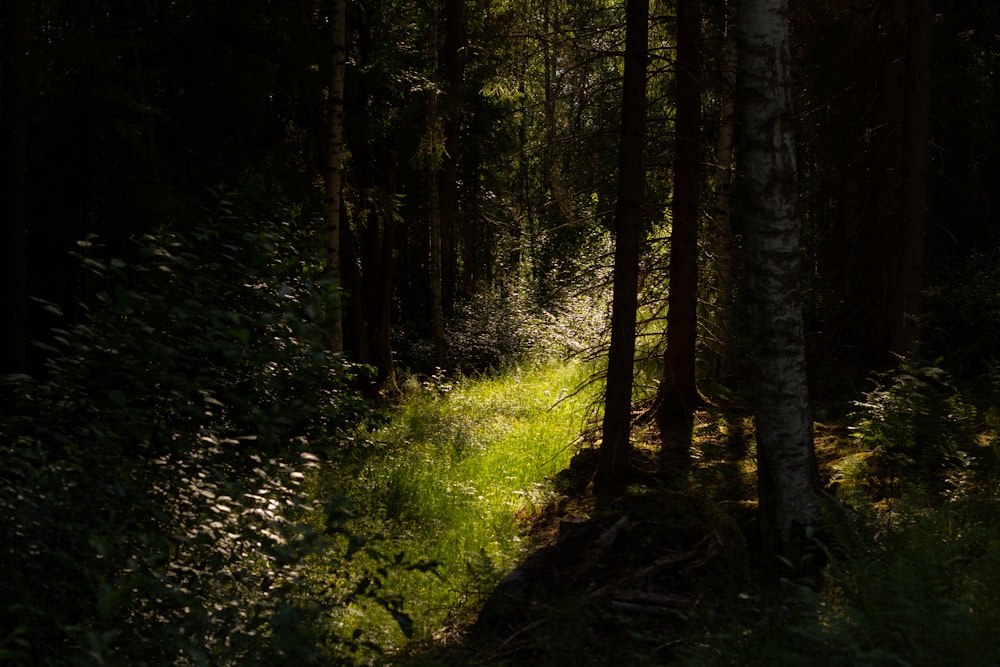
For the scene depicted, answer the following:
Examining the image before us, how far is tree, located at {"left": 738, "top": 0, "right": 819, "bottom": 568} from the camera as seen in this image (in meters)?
5.62

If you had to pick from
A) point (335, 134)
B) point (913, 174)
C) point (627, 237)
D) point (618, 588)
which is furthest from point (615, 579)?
point (335, 134)

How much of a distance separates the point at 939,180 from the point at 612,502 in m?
12.3

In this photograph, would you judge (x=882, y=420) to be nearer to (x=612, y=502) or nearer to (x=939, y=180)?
(x=612, y=502)

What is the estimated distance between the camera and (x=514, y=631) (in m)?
5.60

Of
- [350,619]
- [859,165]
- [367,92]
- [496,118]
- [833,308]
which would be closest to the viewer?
[350,619]

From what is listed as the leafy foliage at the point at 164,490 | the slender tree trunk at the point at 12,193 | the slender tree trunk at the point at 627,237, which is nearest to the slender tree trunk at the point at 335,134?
the slender tree trunk at the point at 12,193

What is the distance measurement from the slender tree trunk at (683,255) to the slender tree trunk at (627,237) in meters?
1.04

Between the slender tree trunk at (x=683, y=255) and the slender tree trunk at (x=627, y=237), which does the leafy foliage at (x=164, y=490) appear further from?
the slender tree trunk at (x=683, y=255)

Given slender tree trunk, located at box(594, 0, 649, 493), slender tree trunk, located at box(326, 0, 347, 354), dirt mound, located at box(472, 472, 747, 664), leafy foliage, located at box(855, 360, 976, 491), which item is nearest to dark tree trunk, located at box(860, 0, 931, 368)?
leafy foliage, located at box(855, 360, 976, 491)

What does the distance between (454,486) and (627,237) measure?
364 cm

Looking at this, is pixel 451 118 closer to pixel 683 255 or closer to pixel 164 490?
pixel 683 255

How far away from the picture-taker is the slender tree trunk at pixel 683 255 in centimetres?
912

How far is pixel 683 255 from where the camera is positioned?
9.55 metres

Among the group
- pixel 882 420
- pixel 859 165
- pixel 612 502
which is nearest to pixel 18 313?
pixel 612 502
